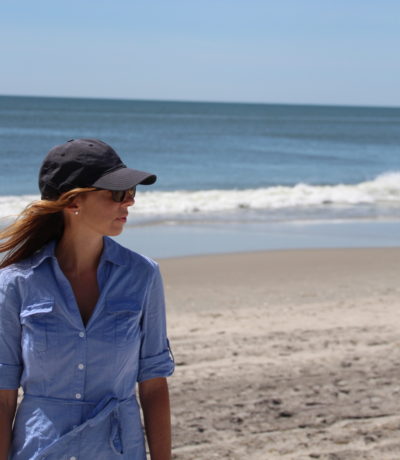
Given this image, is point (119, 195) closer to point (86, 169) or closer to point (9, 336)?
point (86, 169)

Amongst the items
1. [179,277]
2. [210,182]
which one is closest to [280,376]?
[179,277]

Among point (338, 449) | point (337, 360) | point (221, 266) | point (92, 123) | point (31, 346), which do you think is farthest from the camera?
point (92, 123)

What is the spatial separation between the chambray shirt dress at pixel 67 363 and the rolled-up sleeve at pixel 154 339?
1.9 inches

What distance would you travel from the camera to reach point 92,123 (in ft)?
233

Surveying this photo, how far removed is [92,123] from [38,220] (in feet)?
230

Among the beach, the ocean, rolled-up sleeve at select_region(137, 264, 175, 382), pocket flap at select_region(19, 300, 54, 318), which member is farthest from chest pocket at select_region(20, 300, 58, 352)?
the ocean

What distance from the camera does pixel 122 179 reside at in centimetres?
219

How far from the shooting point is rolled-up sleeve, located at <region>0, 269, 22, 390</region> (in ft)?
7.13

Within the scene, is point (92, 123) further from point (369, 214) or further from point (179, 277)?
point (179, 277)

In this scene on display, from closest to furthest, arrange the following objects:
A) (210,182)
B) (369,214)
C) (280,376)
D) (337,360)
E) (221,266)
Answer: (280,376) < (337,360) < (221,266) < (369,214) < (210,182)

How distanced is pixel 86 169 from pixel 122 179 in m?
0.10

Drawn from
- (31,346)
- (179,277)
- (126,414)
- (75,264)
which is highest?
(75,264)

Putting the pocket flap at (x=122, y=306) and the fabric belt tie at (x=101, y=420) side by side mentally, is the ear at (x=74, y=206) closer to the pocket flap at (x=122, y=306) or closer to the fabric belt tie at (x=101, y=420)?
the pocket flap at (x=122, y=306)

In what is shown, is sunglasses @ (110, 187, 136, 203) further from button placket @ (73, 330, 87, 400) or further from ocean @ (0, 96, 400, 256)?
ocean @ (0, 96, 400, 256)
